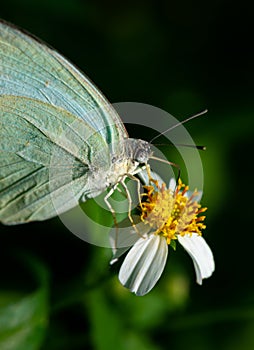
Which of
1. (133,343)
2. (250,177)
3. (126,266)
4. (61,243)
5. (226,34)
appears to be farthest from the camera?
(226,34)

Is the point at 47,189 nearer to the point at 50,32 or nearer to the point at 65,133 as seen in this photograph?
the point at 65,133

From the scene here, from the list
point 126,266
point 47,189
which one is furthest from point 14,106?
point 126,266

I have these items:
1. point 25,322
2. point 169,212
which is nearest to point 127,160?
point 169,212

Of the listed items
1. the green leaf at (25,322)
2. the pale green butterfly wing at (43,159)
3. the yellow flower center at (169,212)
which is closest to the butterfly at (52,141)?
the pale green butterfly wing at (43,159)

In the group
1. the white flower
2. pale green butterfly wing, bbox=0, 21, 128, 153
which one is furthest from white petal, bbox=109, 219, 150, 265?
pale green butterfly wing, bbox=0, 21, 128, 153

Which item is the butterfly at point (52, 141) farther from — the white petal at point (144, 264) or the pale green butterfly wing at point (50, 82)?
the white petal at point (144, 264)

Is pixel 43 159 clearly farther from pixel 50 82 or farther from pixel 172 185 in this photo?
pixel 172 185

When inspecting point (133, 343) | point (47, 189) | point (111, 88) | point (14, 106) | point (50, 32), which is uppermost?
point (50, 32)

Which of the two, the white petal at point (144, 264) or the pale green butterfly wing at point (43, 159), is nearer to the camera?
the white petal at point (144, 264)
